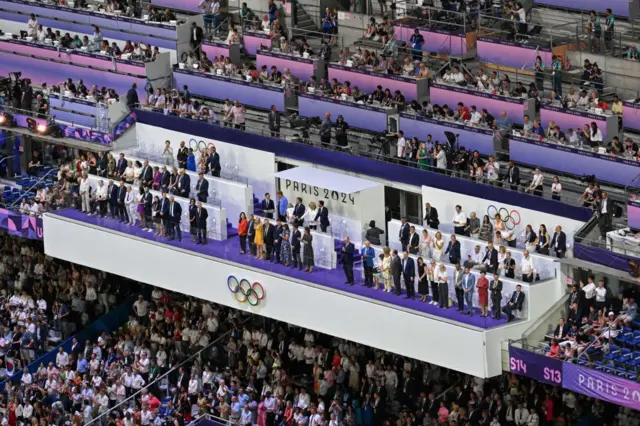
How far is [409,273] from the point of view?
41.0m

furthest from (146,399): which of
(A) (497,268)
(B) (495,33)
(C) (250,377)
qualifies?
(B) (495,33)

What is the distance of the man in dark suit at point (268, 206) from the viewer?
45344 mm

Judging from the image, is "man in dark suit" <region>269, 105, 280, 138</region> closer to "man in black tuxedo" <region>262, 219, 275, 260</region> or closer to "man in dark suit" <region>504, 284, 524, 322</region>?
"man in black tuxedo" <region>262, 219, 275, 260</region>

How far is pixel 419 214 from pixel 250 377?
619 cm

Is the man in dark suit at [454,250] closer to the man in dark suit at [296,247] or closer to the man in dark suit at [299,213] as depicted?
the man in dark suit at [296,247]

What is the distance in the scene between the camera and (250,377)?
44.3m

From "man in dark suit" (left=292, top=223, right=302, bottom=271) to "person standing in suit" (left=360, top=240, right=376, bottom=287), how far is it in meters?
1.80

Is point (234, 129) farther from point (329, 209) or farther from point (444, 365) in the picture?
point (444, 365)

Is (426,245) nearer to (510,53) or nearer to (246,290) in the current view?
(246,290)

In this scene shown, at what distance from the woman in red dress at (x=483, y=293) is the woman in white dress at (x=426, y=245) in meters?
2.23

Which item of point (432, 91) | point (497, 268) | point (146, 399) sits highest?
point (432, 91)

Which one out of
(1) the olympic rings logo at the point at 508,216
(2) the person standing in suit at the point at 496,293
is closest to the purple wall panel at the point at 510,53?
(1) the olympic rings logo at the point at 508,216

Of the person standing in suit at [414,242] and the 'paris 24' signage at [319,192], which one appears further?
the 'paris 24' signage at [319,192]

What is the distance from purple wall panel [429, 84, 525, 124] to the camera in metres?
46.4
